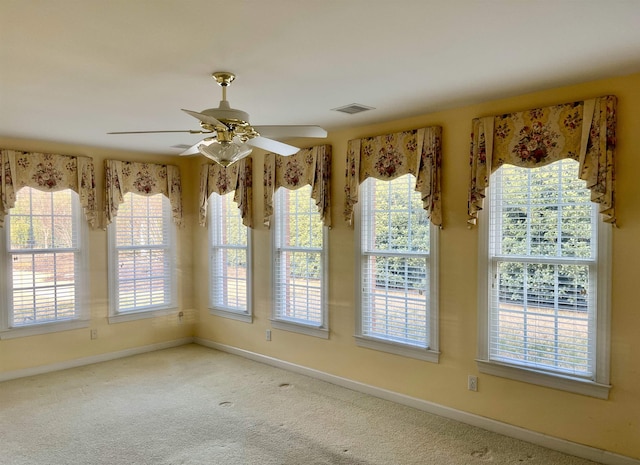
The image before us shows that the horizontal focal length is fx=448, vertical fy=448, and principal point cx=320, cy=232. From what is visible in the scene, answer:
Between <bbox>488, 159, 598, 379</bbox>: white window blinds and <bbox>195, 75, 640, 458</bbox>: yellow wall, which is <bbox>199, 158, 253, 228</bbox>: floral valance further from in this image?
<bbox>488, 159, 598, 379</bbox>: white window blinds

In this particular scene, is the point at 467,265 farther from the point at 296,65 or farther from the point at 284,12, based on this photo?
the point at 284,12

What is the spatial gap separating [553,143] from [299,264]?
8.98 feet

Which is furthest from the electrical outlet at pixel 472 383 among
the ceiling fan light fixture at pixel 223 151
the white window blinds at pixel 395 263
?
the ceiling fan light fixture at pixel 223 151

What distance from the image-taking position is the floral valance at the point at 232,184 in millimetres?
5305

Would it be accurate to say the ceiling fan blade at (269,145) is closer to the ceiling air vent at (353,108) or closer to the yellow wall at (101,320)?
the ceiling air vent at (353,108)

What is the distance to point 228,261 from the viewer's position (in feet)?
18.8

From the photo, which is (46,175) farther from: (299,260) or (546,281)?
(546,281)

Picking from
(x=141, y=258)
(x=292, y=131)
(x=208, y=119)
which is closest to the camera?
(x=208, y=119)

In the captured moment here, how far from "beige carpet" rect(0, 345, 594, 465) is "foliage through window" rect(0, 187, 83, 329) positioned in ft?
2.34

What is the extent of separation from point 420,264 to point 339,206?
1038mm

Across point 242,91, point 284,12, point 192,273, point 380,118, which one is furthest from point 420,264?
point 192,273

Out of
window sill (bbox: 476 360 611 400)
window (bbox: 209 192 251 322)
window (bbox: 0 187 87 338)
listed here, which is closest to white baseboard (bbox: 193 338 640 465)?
window sill (bbox: 476 360 611 400)

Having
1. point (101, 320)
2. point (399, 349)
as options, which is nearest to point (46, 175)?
point (101, 320)

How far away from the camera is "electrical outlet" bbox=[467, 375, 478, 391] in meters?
3.62
